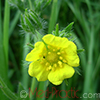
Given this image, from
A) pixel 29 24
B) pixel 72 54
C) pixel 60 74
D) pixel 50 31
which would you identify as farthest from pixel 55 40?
pixel 50 31

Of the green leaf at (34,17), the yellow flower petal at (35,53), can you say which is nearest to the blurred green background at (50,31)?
the green leaf at (34,17)

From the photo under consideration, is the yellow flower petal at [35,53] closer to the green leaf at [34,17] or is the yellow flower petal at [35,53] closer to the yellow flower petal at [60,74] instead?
the yellow flower petal at [60,74]

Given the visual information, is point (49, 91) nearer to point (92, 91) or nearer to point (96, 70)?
point (92, 91)

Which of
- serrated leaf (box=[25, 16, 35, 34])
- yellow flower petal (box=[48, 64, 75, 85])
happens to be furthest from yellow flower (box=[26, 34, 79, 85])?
serrated leaf (box=[25, 16, 35, 34])

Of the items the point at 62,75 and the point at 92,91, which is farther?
the point at 92,91

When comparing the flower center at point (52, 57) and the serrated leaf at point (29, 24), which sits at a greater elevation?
the serrated leaf at point (29, 24)

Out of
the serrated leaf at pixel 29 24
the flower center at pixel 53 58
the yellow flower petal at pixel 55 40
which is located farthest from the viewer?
the serrated leaf at pixel 29 24

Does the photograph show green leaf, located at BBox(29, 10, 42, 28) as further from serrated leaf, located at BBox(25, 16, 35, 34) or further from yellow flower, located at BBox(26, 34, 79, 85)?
yellow flower, located at BBox(26, 34, 79, 85)

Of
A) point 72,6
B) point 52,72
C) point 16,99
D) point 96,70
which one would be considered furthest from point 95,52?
point 16,99
